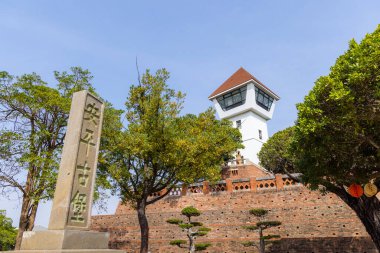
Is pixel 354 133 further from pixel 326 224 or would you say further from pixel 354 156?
pixel 326 224

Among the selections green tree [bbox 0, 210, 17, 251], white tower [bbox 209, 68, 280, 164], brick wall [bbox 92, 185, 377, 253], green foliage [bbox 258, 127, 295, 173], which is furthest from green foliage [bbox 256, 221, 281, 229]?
white tower [bbox 209, 68, 280, 164]

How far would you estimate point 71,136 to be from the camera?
568cm

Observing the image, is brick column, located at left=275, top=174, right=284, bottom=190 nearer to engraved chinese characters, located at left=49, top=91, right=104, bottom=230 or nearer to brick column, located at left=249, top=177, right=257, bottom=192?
brick column, located at left=249, top=177, right=257, bottom=192

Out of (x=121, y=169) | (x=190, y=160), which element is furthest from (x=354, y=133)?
(x=121, y=169)

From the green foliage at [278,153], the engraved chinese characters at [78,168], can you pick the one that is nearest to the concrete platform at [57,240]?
the engraved chinese characters at [78,168]

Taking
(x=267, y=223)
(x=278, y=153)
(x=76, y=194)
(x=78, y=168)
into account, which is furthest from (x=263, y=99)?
(x=76, y=194)

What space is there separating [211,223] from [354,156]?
9.80 metres

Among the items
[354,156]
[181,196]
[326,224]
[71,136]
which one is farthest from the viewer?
[181,196]

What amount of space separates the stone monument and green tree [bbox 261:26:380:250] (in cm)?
593

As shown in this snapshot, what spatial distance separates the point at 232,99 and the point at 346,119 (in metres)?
27.6

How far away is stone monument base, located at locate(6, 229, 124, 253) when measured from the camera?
4547 mm

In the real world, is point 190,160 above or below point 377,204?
above

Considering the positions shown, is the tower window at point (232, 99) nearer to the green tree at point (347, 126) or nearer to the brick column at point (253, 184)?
the brick column at point (253, 184)

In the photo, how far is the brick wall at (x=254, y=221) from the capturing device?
44.5 feet
